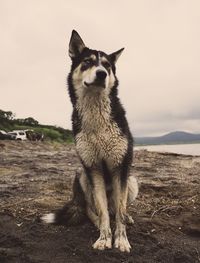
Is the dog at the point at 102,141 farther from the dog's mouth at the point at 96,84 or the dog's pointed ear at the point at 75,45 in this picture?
the dog's pointed ear at the point at 75,45

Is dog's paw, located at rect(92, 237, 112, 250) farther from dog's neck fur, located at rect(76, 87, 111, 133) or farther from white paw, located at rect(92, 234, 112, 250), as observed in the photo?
→ dog's neck fur, located at rect(76, 87, 111, 133)

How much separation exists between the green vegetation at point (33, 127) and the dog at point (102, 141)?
4410 centimetres

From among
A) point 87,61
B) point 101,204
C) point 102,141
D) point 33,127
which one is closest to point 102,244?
point 101,204

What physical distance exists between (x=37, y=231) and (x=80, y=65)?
2.52m

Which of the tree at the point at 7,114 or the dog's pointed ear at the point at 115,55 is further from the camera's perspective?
the tree at the point at 7,114

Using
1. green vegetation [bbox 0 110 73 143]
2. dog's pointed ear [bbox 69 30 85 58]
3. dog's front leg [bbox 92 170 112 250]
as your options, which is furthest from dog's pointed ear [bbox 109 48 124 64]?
green vegetation [bbox 0 110 73 143]

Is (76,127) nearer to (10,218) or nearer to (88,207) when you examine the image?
(88,207)

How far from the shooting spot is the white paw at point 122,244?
6.25 meters

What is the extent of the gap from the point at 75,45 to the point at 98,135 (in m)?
1.56

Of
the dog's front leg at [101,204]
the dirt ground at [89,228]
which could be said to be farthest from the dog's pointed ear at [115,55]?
the dirt ground at [89,228]

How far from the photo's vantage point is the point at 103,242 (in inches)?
249

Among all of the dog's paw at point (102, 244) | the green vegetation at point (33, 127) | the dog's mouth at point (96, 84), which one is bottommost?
the dog's paw at point (102, 244)

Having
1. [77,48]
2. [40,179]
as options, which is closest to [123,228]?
[77,48]

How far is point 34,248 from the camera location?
6328mm
